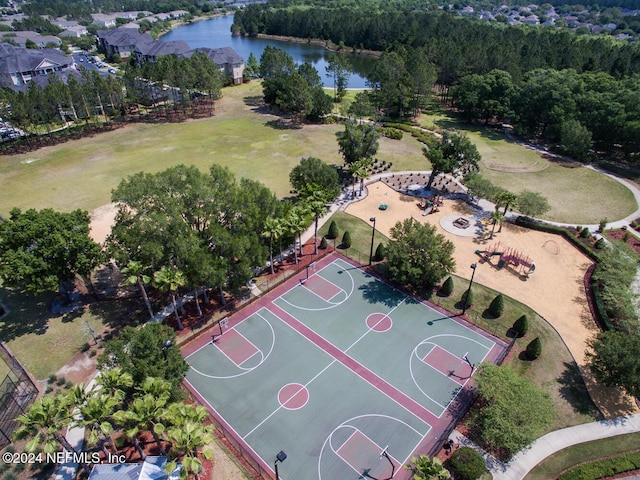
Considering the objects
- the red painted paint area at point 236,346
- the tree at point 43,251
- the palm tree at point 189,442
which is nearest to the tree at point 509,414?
the palm tree at point 189,442

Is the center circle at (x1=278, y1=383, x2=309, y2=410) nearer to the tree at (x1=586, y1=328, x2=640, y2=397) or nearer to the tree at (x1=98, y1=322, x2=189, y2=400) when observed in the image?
the tree at (x1=98, y1=322, x2=189, y2=400)

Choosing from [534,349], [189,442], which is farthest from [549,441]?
[189,442]

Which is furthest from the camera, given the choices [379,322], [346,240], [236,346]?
[346,240]

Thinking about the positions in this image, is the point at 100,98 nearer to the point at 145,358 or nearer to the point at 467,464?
the point at 145,358

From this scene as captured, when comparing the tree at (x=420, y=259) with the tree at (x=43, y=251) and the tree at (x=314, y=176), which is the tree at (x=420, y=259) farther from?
the tree at (x=43, y=251)

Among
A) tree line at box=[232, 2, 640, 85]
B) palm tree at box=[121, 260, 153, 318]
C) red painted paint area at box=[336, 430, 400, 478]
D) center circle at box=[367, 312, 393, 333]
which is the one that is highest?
tree line at box=[232, 2, 640, 85]

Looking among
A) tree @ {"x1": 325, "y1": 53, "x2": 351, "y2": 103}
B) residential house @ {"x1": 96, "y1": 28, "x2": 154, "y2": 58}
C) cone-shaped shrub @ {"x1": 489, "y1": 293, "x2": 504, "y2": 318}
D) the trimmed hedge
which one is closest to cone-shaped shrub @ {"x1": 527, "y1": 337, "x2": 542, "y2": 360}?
cone-shaped shrub @ {"x1": 489, "y1": 293, "x2": 504, "y2": 318}

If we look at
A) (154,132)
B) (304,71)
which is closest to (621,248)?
(304,71)
